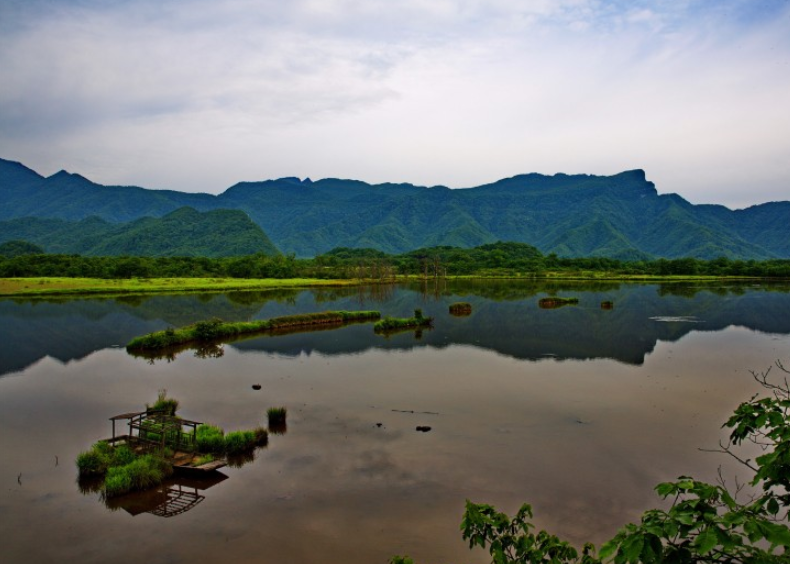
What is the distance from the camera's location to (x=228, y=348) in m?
37.1

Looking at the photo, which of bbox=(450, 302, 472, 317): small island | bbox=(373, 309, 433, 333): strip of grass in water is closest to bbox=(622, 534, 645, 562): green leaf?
bbox=(373, 309, 433, 333): strip of grass in water

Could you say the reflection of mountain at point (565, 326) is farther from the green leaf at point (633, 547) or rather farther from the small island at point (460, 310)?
the green leaf at point (633, 547)

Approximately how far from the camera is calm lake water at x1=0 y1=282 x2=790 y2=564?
42.0ft

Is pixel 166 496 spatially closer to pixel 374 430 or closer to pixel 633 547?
pixel 374 430

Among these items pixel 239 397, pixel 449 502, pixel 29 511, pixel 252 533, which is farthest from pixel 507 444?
pixel 29 511

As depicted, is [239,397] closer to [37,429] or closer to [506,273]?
[37,429]

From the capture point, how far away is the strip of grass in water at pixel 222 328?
36.4 m

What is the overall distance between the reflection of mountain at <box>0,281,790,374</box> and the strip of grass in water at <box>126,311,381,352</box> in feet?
10.0

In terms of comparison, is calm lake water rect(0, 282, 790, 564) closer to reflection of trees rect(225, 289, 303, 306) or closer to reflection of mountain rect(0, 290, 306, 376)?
reflection of mountain rect(0, 290, 306, 376)

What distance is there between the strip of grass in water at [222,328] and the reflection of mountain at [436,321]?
306 cm

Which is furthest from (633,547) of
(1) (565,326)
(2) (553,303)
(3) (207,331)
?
(2) (553,303)

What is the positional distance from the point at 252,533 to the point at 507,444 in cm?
974

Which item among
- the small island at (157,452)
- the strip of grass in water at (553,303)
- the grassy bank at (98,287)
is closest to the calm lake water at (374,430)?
the small island at (157,452)

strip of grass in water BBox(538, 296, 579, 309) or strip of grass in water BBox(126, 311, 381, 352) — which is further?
strip of grass in water BBox(538, 296, 579, 309)
